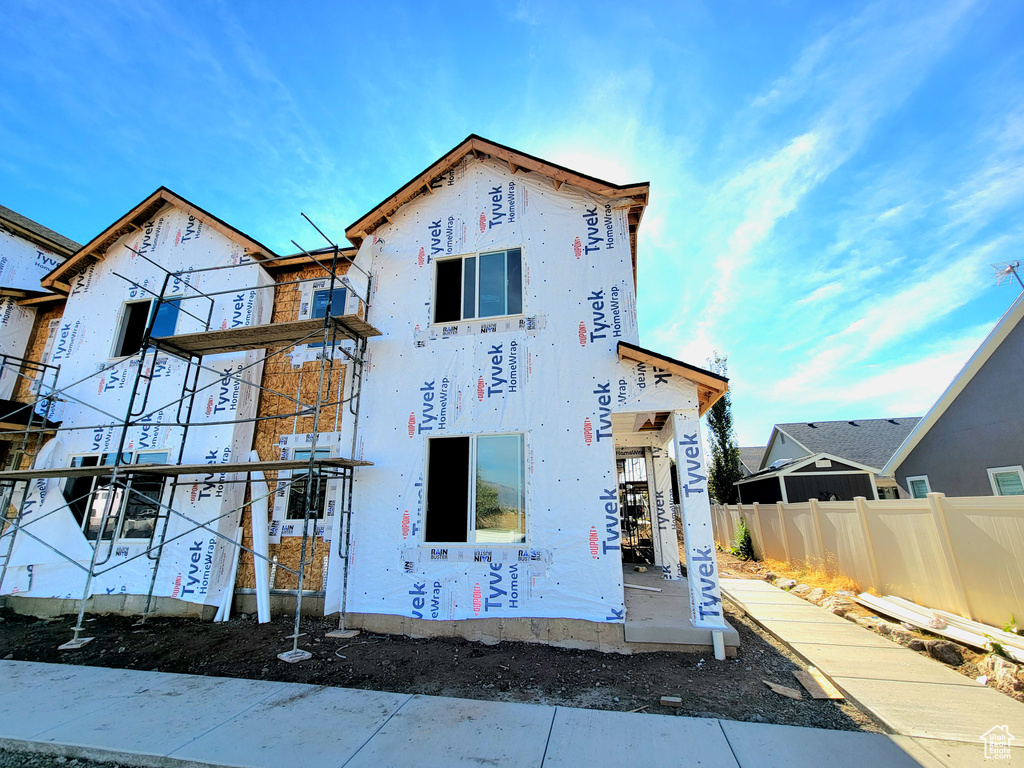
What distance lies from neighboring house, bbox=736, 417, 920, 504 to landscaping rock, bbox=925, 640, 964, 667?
46.7ft

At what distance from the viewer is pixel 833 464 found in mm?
18453

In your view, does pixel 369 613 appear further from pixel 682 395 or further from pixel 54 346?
pixel 54 346

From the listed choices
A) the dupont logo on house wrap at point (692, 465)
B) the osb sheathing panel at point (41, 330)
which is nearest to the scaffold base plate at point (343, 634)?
the dupont logo on house wrap at point (692, 465)

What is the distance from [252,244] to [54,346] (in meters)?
5.38

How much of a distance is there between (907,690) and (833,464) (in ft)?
55.0

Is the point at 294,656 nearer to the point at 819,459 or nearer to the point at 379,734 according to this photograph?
the point at 379,734

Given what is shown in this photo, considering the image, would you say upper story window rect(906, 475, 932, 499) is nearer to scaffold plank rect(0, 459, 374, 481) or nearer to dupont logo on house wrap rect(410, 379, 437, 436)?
dupont logo on house wrap rect(410, 379, 437, 436)

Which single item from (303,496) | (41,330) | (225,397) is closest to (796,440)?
(303,496)

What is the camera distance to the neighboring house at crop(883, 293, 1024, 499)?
9.57 metres

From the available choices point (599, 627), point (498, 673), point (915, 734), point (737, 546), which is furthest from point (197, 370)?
point (737, 546)

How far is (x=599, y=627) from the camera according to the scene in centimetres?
600

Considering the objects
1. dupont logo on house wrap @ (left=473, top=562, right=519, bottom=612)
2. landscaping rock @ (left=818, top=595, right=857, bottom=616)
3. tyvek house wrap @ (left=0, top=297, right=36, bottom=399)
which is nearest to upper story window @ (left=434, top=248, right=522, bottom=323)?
dupont logo on house wrap @ (left=473, top=562, right=519, bottom=612)

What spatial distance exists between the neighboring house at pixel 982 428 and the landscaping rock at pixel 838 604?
13.8ft

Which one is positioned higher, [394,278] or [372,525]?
[394,278]
